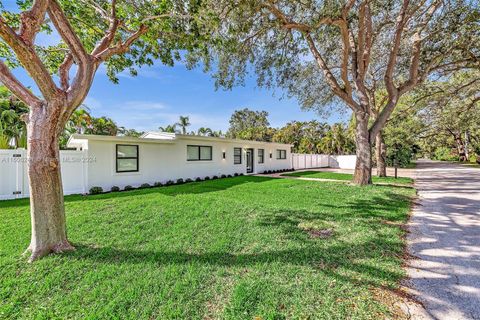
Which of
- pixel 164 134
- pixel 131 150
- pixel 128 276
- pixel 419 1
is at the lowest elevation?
pixel 128 276

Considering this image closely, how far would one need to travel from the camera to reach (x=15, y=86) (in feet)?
11.0

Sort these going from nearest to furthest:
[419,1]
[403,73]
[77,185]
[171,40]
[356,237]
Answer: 1. [356,237]
2. [171,40]
3. [419,1]
4. [77,185]
5. [403,73]

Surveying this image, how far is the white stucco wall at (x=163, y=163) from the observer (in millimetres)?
9953

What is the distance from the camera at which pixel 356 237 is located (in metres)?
4.25

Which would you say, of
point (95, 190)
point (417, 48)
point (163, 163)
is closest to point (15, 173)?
point (95, 190)

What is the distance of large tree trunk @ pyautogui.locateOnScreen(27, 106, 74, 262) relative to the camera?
3465 millimetres

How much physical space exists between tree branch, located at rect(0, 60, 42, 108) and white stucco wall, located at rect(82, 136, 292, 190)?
681 cm

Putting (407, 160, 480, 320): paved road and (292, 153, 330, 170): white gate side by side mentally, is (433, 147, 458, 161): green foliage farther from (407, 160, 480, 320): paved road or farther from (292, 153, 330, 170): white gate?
(407, 160, 480, 320): paved road

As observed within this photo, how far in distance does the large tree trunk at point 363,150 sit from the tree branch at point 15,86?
10535 mm

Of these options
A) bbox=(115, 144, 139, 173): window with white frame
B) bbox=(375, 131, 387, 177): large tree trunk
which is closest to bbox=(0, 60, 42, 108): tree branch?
bbox=(115, 144, 139, 173): window with white frame

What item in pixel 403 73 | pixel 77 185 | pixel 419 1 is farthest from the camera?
pixel 403 73

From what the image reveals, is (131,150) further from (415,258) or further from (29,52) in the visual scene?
(415,258)

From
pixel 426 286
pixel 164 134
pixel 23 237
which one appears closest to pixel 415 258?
pixel 426 286

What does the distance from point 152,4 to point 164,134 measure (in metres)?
8.36
